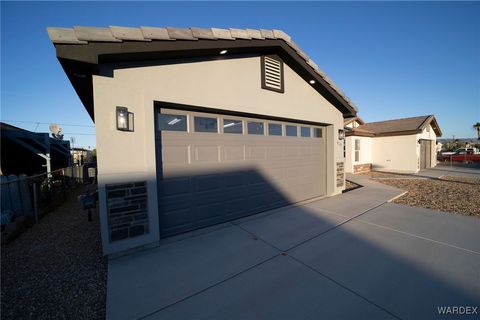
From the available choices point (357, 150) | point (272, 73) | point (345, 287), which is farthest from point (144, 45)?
point (357, 150)

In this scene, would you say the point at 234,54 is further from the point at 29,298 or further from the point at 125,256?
the point at 29,298

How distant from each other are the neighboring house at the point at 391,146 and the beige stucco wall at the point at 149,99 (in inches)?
439

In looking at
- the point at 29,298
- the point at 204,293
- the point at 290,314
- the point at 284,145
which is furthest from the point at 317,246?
the point at 29,298

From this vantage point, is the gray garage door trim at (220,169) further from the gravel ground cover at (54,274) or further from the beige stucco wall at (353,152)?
the beige stucco wall at (353,152)

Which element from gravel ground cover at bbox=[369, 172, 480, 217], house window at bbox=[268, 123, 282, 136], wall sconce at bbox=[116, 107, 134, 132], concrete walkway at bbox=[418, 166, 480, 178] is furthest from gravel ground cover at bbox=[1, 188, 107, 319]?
concrete walkway at bbox=[418, 166, 480, 178]

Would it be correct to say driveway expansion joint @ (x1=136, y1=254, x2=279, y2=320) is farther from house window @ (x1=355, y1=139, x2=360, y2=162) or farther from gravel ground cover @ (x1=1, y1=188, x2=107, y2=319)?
house window @ (x1=355, y1=139, x2=360, y2=162)

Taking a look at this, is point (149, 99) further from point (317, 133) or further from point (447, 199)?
point (447, 199)

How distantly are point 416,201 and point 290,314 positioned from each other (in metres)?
6.86

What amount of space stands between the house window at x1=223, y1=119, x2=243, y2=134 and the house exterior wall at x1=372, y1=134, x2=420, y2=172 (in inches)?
598

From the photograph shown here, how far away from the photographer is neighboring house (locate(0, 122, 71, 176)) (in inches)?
407

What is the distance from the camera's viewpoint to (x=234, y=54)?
4.70 metres

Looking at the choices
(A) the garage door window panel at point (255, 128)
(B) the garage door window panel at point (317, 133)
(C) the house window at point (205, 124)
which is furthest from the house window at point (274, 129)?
(B) the garage door window panel at point (317, 133)

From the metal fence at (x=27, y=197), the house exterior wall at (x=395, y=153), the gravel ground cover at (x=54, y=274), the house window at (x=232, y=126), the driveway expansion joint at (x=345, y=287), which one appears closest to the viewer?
the driveway expansion joint at (x=345, y=287)

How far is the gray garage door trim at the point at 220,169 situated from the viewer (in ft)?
13.0
